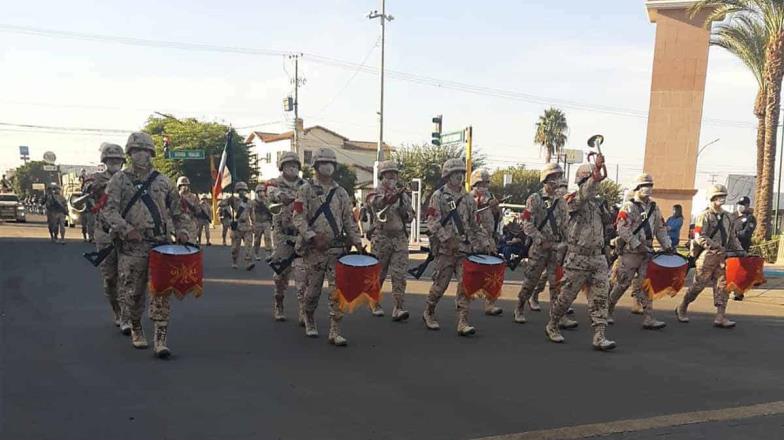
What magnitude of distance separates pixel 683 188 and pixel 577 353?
16.5 m

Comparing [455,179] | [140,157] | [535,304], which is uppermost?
[140,157]

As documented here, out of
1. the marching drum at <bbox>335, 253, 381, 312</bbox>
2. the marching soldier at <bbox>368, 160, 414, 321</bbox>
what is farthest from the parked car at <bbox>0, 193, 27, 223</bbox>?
the marching drum at <bbox>335, 253, 381, 312</bbox>

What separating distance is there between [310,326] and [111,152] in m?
3.07

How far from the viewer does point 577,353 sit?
6.66 m

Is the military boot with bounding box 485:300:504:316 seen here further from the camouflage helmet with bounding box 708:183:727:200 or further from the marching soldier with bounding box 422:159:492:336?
the camouflage helmet with bounding box 708:183:727:200

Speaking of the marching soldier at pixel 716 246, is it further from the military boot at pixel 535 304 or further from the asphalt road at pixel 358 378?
the military boot at pixel 535 304

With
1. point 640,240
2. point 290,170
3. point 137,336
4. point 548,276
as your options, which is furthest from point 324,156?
point 640,240

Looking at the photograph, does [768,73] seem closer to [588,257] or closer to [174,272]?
[588,257]

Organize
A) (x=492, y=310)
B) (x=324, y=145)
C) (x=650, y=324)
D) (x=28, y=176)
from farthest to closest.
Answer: (x=28, y=176), (x=324, y=145), (x=492, y=310), (x=650, y=324)

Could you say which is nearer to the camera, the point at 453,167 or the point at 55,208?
the point at 453,167

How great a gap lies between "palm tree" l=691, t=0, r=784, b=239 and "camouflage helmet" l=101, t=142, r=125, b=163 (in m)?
17.7

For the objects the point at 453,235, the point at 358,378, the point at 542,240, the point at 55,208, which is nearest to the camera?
the point at 358,378

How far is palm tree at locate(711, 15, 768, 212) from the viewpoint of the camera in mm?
18672

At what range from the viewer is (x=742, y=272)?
8.30 metres
